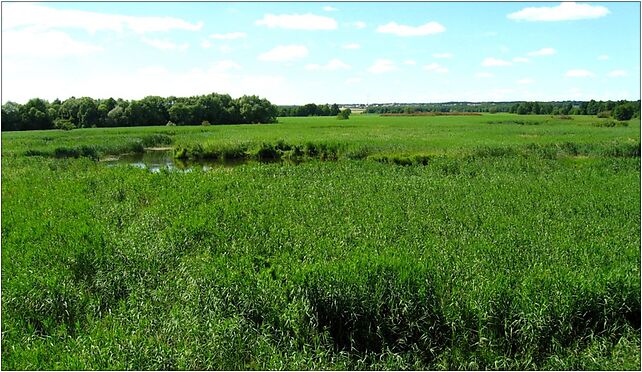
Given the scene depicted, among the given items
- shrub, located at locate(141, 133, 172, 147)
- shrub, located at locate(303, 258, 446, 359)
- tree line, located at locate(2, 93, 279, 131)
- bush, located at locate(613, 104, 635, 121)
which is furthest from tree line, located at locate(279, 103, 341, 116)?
shrub, located at locate(303, 258, 446, 359)

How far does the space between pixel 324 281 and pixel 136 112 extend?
74188 millimetres

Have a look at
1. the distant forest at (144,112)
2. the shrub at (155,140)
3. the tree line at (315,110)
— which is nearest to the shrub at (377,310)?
the shrub at (155,140)

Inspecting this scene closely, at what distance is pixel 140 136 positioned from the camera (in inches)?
2009

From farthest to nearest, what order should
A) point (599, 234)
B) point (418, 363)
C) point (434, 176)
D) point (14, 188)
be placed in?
point (434, 176) < point (14, 188) < point (599, 234) < point (418, 363)

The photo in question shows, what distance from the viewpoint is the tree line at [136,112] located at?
219ft

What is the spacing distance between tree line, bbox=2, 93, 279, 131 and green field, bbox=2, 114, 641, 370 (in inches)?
2225

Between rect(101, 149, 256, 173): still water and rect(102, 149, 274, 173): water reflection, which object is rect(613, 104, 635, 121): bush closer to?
rect(102, 149, 274, 173): water reflection

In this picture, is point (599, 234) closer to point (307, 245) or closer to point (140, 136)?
point (307, 245)

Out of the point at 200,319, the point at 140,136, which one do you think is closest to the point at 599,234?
the point at 200,319

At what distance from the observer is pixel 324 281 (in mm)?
8891

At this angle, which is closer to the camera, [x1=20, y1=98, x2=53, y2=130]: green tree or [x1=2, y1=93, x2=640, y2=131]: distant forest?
[x1=20, y1=98, x2=53, y2=130]: green tree

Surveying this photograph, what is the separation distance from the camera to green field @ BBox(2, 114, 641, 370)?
780 cm

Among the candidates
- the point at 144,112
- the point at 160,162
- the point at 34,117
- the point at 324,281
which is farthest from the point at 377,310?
the point at 144,112

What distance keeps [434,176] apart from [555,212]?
28.0 feet
